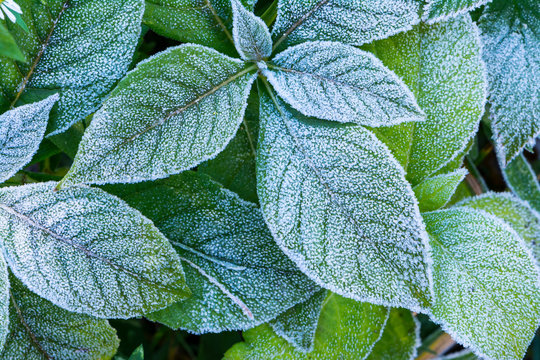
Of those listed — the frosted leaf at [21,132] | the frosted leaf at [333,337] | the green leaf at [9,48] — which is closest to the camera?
the green leaf at [9,48]

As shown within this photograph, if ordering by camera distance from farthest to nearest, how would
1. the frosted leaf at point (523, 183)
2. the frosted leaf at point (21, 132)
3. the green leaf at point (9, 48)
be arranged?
the frosted leaf at point (523, 183)
the frosted leaf at point (21, 132)
the green leaf at point (9, 48)

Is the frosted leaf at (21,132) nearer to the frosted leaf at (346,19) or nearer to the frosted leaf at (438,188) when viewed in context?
the frosted leaf at (346,19)

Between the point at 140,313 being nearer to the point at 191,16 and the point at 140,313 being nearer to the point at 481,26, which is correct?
the point at 191,16

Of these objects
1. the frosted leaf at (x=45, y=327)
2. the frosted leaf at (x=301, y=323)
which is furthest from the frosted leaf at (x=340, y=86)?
the frosted leaf at (x=45, y=327)

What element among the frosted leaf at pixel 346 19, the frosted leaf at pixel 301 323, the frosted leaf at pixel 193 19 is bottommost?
the frosted leaf at pixel 301 323

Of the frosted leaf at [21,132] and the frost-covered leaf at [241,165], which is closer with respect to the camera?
the frosted leaf at [21,132]

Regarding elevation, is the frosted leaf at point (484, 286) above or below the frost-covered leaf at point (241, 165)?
below

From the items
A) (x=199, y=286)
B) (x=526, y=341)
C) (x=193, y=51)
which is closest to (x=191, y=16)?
(x=193, y=51)
